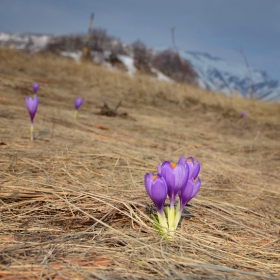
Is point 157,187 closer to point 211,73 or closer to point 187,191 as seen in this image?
point 187,191

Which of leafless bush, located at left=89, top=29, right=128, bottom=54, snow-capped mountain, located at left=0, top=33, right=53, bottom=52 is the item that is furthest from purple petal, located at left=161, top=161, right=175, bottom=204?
leafless bush, located at left=89, top=29, right=128, bottom=54

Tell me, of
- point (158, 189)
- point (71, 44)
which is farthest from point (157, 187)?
point (71, 44)

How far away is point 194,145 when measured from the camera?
3131 millimetres

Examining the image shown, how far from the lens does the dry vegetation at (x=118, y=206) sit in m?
0.93

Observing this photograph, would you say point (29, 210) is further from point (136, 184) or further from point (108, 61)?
point (108, 61)

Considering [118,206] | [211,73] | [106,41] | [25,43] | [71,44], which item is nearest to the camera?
[118,206]

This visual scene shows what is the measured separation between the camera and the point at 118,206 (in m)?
1.30

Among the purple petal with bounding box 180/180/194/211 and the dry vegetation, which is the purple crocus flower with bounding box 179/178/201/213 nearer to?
the purple petal with bounding box 180/180/194/211

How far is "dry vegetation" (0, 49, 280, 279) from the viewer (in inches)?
36.7

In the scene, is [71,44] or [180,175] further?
[71,44]

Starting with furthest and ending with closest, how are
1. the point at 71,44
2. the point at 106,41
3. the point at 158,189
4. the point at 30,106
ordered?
the point at 106,41 → the point at 71,44 → the point at 30,106 → the point at 158,189

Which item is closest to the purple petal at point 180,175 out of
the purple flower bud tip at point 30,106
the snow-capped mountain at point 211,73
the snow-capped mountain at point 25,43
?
the purple flower bud tip at point 30,106

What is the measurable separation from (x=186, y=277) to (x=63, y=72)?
835cm

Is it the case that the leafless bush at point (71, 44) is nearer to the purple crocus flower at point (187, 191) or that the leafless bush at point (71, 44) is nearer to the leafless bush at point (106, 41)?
the leafless bush at point (106, 41)
